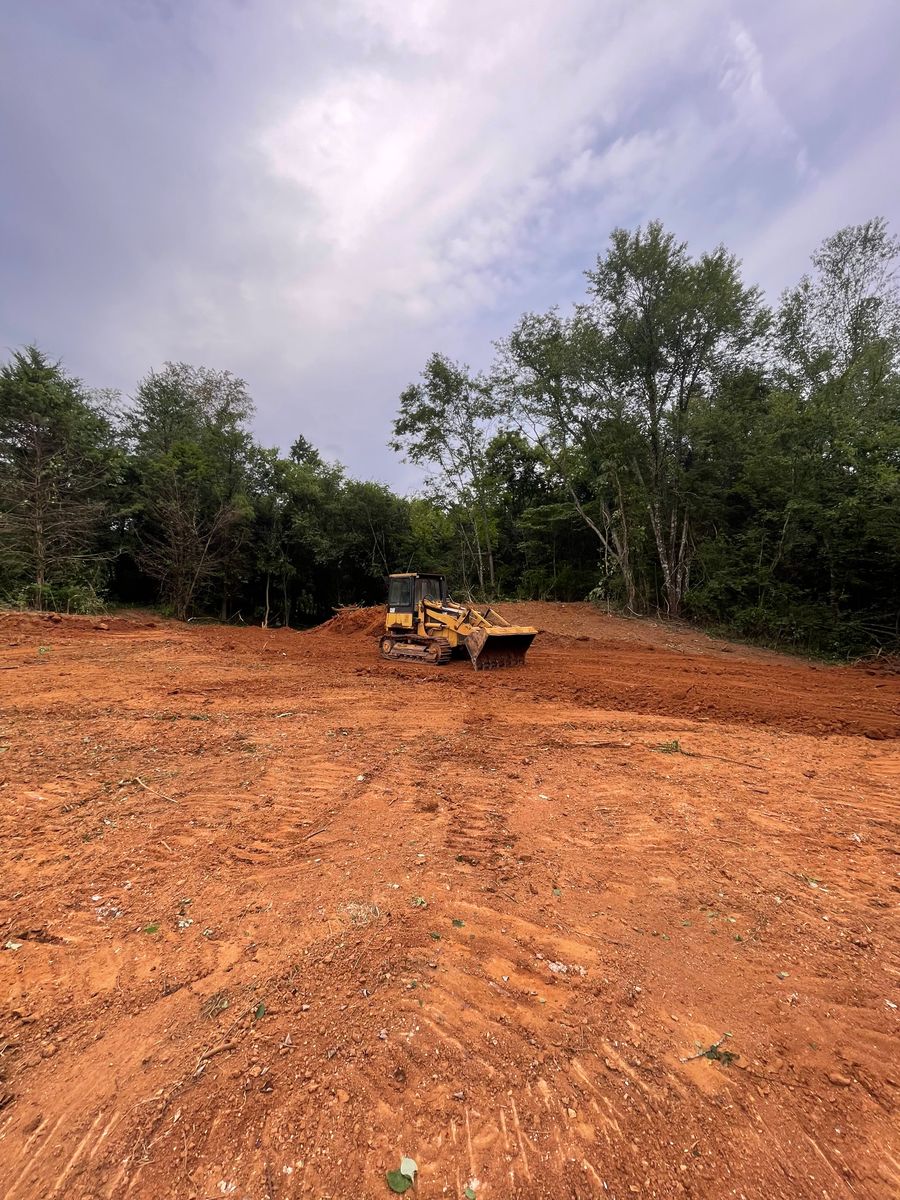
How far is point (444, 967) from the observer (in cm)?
229

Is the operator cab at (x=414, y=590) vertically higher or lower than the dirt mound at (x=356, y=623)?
higher

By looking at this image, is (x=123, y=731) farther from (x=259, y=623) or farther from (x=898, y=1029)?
(x=259, y=623)

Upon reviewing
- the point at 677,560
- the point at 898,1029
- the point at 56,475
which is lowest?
the point at 898,1029

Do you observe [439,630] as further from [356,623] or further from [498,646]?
[356,623]

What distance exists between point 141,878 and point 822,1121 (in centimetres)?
330

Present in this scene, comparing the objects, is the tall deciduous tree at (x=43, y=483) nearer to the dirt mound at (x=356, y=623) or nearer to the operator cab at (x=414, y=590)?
the dirt mound at (x=356, y=623)

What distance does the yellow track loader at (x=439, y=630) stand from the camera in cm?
971

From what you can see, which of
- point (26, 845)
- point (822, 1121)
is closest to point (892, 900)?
point (822, 1121)

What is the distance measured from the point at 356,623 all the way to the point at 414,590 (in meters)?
7.78

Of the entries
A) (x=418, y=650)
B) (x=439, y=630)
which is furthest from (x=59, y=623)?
(x=439, y=630)

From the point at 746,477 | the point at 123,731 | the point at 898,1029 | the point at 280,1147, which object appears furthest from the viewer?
the point at 746,477

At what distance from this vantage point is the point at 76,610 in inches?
696

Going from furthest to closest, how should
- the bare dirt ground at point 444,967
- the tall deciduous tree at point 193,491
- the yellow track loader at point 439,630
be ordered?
the tall deciduous tree at point 193,491, the yellow track loader at point 439,630, the bare dirt ground at point 444,967

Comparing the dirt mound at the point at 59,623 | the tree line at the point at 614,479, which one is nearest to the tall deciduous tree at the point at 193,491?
the tree line at the point at 614,479
